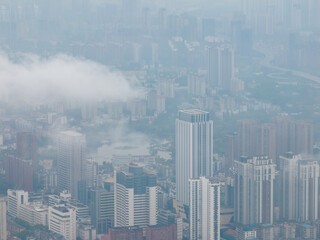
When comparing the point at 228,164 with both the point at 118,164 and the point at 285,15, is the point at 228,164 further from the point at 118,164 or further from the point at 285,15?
the point at 285,15

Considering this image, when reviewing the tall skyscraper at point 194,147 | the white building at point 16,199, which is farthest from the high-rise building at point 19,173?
the tall skyscraper at point 194,147

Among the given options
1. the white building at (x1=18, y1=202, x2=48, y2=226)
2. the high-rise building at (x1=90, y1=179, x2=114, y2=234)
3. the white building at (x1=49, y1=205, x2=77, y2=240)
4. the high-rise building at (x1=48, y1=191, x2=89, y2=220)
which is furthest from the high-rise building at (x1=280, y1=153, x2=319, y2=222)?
the white building at (x1=18, y1=202, x2=48, y2=226)

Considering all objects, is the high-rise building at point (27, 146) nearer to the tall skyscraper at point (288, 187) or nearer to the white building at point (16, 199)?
the white building at point (16, 199)

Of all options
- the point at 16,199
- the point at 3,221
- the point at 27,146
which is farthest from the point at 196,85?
Result: the point at 3,221

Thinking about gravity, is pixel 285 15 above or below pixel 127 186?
above

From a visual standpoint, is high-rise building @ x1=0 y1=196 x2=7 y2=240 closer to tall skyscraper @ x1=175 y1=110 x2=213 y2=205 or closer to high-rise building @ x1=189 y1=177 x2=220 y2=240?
high-rise building @ x1=189 y1=177 x2=220 y2=240

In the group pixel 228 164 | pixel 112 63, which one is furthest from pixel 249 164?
pixel 112 63
